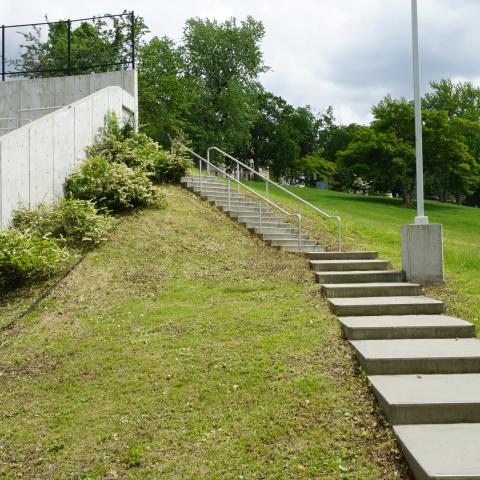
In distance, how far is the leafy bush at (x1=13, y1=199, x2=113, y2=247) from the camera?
33.7 ft

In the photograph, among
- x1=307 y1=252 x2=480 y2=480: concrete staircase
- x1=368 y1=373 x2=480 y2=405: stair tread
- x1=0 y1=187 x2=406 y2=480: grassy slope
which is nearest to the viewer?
x1=307 y1=252 x2=480 y2=480: concrete staircase

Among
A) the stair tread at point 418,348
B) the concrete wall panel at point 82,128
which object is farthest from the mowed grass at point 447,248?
the concrete wall panel at point 82,128

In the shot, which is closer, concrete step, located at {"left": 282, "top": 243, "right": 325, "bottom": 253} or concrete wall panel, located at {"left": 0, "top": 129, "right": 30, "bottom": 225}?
concrete wall panel, located at {"left": 0, "top": 129, "right": 30, "bottom": 225}

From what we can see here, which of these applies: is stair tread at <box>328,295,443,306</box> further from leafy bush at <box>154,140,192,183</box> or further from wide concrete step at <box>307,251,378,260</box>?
leafy bush at <box>154,140,192,183</box>

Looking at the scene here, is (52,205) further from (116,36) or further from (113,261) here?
(116,36)

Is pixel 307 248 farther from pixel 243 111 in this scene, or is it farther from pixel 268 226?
pixel 243 111

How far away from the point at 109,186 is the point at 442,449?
9.38 m

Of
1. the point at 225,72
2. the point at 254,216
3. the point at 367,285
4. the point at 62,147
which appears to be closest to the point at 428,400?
the point at 367,285

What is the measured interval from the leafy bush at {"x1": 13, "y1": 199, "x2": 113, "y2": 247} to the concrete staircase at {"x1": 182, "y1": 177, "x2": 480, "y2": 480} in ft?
14.3

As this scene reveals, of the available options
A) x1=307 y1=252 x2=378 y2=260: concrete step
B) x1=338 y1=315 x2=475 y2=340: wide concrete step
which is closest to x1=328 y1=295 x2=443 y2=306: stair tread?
x1=338 y1=315 x2=475 y2=340: wide concrete step

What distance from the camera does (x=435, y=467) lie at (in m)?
3.77

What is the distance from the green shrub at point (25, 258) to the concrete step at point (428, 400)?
614cm

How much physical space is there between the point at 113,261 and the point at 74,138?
4.13m

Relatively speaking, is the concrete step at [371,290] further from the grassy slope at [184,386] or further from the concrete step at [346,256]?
the concrete step at [346,256]
